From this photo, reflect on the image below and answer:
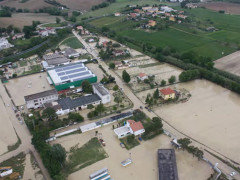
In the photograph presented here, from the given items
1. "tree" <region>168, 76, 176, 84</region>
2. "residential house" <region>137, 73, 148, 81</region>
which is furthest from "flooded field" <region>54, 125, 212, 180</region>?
"residential house" <region>137, 73, 148, 81</region>

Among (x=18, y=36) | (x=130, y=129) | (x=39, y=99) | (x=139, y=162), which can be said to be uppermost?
(x=18, y=36)

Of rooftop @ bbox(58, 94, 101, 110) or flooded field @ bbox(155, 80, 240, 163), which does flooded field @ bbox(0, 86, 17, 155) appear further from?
flooded field @ bbox(155, 80, 240, 163)

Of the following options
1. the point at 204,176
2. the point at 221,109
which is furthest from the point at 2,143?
the point at 221,109

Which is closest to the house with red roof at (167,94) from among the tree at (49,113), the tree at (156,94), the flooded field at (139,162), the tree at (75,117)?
the tree at (156,94)

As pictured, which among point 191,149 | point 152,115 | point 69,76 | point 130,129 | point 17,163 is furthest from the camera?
point 69,76

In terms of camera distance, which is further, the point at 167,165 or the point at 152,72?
the point at 152,72

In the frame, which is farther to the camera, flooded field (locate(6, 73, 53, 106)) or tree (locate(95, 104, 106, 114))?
flooded field (locate(6, 73, 53, 106))

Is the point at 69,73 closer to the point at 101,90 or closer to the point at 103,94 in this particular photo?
the point at 101,90

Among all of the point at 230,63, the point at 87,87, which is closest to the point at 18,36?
the point at 87,87
